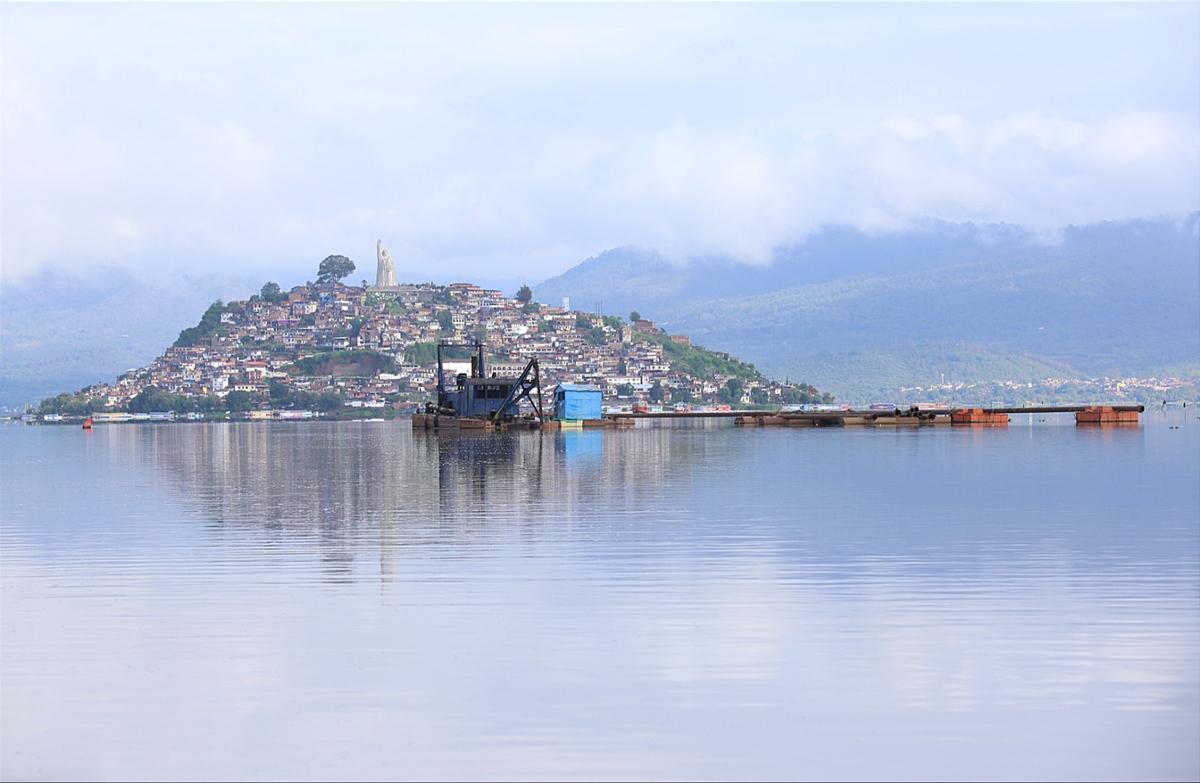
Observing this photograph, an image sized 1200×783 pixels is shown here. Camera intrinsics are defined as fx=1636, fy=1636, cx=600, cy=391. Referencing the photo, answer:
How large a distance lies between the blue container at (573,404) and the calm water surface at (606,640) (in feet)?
295

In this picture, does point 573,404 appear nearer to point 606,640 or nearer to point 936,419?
point 936,419

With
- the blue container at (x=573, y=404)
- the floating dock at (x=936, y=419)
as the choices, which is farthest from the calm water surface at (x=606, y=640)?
the floating dock at (x=936, y=419)

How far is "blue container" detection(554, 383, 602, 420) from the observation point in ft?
422

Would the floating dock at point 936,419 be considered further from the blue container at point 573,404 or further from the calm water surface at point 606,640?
the calm water surface at point 606,640

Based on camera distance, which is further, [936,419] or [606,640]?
[936,419]

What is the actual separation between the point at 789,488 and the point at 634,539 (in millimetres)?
16677

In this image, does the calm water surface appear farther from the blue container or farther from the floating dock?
the floating dock

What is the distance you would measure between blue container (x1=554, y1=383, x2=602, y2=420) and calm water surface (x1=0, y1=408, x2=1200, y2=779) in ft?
295

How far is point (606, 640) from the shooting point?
17.4m

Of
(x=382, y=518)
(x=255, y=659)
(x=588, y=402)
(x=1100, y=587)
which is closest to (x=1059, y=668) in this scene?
(x=1100, y=587)

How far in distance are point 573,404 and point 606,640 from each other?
112345 mm

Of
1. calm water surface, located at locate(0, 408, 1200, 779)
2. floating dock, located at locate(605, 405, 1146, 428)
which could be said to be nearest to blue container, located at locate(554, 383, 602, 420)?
floating dock, located at locate(605, 405, 1146, 428)

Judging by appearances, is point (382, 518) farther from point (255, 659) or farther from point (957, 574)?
point (255, 659)

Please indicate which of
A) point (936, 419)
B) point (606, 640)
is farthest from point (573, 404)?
point (606, 640)
